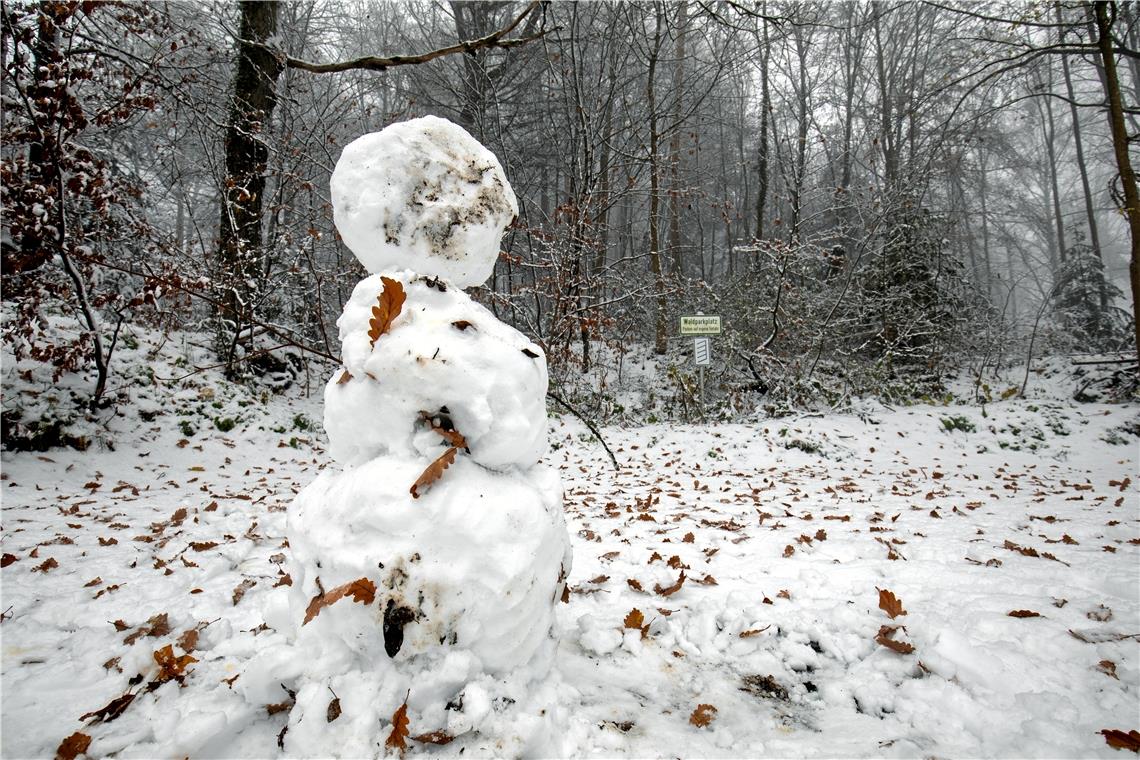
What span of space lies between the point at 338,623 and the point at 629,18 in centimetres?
1019

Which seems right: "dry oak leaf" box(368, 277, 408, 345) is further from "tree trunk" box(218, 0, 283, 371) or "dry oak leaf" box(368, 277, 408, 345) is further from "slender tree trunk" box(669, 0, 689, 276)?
"slender tree trunk" box(669, 0, 689, 276)

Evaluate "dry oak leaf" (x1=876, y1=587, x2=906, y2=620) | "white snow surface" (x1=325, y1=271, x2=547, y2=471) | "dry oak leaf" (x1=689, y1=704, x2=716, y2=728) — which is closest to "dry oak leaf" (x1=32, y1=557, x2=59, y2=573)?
"white snow surface" (x1=325, y1=271, x2=547, y2=471)

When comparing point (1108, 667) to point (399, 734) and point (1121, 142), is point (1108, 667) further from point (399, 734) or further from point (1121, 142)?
point (1121, 142)

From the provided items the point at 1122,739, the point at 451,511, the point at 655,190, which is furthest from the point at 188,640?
the point at 655,190

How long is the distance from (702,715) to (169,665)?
1649 millimetres

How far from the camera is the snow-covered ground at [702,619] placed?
1.42 m

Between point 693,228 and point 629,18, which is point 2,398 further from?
point 693,228

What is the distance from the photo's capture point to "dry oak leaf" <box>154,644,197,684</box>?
1596 millimetres

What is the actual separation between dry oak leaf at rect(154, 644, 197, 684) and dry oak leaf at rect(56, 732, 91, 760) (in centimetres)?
26

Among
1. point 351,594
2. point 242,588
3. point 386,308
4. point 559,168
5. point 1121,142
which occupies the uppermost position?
point 559,168

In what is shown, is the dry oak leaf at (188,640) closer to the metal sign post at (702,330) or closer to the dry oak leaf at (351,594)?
the dry oak leaf at (351,594)

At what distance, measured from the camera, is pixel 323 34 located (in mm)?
11180

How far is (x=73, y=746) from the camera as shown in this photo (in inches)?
51.3

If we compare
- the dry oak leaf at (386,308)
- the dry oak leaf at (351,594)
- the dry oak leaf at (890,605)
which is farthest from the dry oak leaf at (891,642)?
the dry oak leaf at (386,308)
